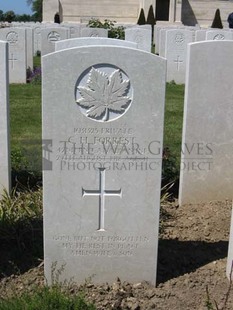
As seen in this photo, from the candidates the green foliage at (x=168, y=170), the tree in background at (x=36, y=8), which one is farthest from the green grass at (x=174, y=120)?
the tree in background at (x=36, y=8)

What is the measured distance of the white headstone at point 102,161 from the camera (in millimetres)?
3277

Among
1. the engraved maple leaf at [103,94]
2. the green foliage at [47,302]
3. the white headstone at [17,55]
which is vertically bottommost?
the green foliage at [47,302]

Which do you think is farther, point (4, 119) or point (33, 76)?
point (33, 76)

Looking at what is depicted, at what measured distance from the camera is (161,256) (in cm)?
401

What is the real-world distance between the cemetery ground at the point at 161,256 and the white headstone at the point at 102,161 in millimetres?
157

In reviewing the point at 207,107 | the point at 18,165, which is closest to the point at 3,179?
the point at 18,165

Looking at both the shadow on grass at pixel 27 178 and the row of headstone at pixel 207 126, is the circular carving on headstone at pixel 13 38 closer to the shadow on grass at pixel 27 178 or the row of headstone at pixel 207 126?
the shadow on grass at pixel 27 178

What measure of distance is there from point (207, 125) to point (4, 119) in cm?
179

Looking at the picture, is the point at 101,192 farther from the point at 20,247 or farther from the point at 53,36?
the point at 53,36

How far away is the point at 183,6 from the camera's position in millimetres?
43750

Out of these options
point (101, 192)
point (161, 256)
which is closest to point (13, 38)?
point (161, 256)

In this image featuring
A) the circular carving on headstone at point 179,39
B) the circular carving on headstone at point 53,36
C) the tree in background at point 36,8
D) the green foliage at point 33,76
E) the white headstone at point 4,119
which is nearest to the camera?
the white headstone at point 4,119

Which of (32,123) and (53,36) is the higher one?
(53,36)

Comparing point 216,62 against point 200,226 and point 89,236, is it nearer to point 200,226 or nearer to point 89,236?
point 200,226
